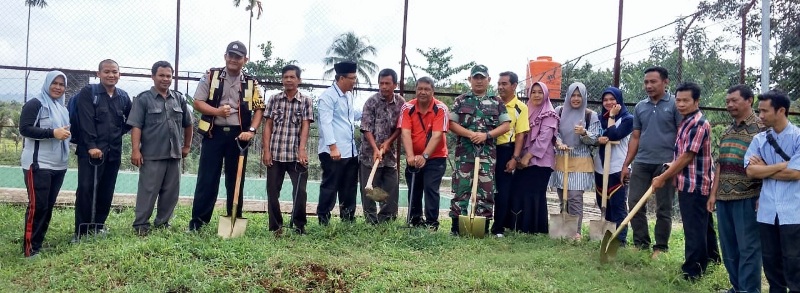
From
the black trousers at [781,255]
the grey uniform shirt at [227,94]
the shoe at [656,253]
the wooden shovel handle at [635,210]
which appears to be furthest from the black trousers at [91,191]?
the black trousers at [781,255]

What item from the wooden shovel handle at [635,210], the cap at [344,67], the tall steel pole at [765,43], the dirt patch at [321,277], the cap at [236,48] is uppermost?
the tall steel pole at [765,43]

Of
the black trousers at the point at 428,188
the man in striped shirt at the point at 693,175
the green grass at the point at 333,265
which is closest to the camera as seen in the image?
the green grass at the point at 333,265

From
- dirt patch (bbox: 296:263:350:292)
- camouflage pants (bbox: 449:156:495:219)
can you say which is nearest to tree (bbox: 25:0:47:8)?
dirt patch (bbox: 296:263:350:292)

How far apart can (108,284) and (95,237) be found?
1175 mm

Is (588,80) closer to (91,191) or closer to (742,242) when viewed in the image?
(742,242)

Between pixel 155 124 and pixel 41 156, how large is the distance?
89cm

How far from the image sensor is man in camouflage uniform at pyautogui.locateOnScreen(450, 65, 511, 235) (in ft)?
18.7

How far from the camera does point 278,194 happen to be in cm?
542

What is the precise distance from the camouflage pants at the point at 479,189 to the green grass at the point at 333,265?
345 mm

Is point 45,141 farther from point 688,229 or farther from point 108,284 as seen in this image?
point 688,229

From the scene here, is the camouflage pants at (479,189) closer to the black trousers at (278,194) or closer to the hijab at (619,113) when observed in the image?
the hijab at (619,113)

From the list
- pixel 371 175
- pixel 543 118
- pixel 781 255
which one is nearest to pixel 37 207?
pixel 371 175

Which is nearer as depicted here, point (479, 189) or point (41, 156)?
point (41, 156)

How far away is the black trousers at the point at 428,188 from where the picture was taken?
572 centimetres
